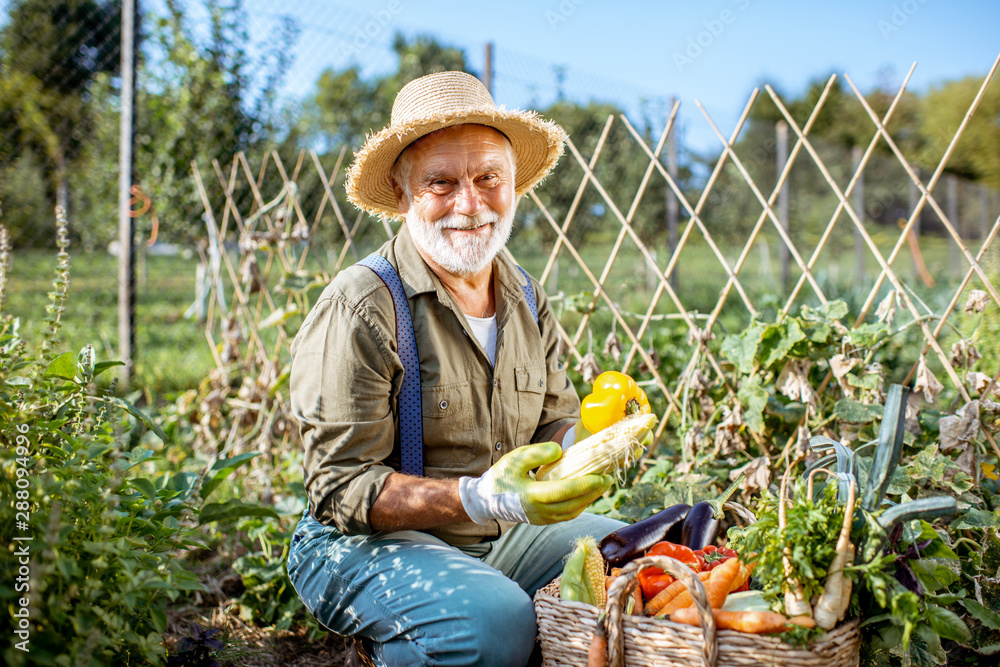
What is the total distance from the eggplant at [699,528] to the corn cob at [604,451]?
461mm

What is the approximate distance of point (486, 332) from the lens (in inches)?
77.5

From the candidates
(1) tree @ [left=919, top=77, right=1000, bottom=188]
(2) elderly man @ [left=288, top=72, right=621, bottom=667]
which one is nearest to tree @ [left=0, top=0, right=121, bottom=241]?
(2) elderly man @ [left=288, top=72, right=621, bottom=667]

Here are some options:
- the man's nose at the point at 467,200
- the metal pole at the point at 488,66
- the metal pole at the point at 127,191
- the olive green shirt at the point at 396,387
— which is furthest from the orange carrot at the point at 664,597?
the metal pole at the point at 127,191

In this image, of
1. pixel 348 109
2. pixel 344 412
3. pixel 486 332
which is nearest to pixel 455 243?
pixel 486 332

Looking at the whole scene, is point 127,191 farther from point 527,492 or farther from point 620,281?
point 527,492

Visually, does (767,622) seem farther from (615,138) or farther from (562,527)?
(615,138)

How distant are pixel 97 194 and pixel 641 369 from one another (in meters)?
5.06

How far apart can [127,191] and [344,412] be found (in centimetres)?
326

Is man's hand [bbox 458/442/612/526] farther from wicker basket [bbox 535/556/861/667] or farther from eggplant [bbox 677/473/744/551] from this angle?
eggplant [bbox 677/473/744/551]

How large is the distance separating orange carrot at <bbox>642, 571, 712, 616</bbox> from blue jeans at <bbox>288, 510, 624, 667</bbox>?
279 millimetres

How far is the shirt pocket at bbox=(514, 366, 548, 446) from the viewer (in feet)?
6.48

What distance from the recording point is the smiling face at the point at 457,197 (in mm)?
1876

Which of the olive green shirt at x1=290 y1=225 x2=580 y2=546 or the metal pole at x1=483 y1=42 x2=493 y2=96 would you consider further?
the metal pole at x1=483 y1=42 x2=493 y2=96

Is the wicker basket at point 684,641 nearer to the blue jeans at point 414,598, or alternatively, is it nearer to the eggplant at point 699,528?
the blue jeans at point 414,598
